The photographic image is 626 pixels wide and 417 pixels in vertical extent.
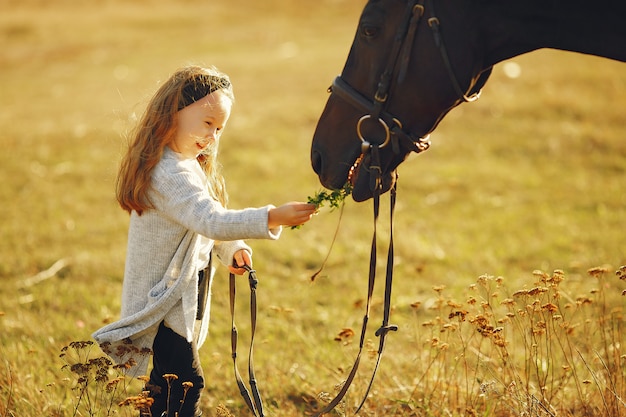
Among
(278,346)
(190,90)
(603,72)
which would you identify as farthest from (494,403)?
(603,72)

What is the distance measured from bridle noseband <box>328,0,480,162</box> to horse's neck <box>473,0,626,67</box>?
21 cm

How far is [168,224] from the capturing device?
10.4ft

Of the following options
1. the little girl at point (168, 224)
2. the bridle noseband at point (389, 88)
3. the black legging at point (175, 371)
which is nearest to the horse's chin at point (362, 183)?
the bridle noseband at point (389, 88)

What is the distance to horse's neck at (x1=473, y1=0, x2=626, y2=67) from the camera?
3.04m

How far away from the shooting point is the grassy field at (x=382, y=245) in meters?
3.60

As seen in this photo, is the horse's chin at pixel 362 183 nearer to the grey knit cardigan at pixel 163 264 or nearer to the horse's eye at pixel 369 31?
the grey knit cardigan at pixel 163 264

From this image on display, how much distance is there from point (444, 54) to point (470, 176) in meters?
5.84

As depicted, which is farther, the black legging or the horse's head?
the black legging

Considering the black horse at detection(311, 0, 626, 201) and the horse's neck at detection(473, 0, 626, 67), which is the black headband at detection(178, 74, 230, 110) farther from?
the horse's neck at detection(473, 0, 626, 67)

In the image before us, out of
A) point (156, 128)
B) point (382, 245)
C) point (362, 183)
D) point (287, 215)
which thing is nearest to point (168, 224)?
point (156, 128)

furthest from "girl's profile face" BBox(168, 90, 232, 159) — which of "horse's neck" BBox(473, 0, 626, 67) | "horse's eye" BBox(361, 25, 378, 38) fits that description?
"horse's neck" BBox(473, 0, 626, 67)

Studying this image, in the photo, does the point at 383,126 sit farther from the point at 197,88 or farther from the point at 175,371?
the point at 175,371

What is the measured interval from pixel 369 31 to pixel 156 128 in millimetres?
1031

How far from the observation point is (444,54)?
3.07 meters
